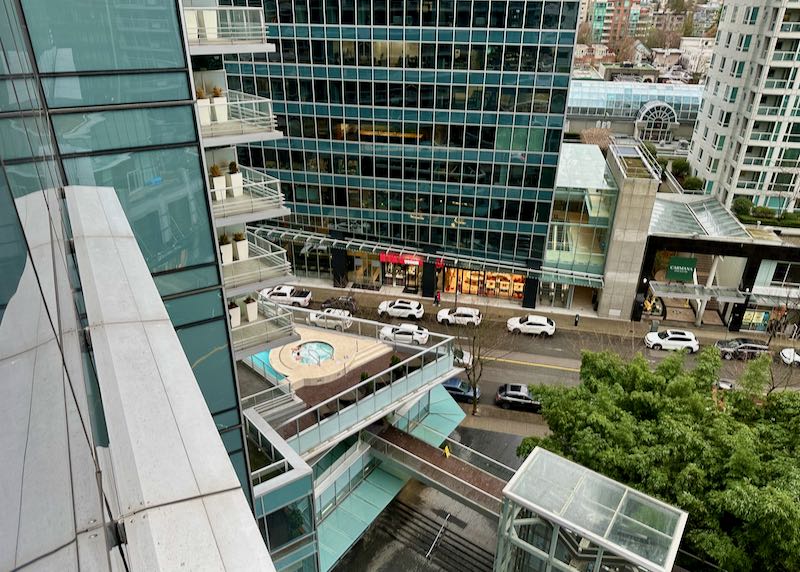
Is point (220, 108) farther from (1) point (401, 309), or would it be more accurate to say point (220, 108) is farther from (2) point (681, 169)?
(2) point (681, 169)

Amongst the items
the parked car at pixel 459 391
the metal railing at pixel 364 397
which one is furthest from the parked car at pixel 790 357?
the metal railing at pixel 364 397

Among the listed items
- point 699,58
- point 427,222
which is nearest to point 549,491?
point 427,222

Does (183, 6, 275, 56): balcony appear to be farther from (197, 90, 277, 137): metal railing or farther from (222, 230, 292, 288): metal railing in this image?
(222, 230, 292, 288): metal railing

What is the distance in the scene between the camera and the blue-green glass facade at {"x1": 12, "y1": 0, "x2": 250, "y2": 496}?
8.85m

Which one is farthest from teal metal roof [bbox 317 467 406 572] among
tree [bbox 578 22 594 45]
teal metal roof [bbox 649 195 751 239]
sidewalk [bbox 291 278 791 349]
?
tree [bbox 578 22 594 45]

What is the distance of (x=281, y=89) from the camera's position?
38.2 meters

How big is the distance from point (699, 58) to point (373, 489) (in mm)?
134178

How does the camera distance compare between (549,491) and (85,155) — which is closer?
(85,155)

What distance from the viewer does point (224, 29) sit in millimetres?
14992

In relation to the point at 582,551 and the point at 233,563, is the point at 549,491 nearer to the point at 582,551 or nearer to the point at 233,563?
the point at 582,551

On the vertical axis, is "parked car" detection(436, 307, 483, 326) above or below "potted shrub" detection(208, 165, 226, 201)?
below

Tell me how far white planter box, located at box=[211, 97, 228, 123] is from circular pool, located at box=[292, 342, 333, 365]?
985cm

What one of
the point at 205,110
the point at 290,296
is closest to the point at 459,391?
the point at 290,296

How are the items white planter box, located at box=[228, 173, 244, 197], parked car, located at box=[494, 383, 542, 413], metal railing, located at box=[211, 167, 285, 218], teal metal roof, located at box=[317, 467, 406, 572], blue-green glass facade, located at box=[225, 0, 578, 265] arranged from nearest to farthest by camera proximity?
1. metal railing, located at box=[211, 167, 285, 218]
2. white planter box, located at box=[228, 173, 244, 197]
3. teal metal roof, located at box=[317, 467, 406, 572]
4. parked car, located at box=[494, 383, 542, 413]
5. blue-green glass facade, located at box=[225, 0, 578, 265]
